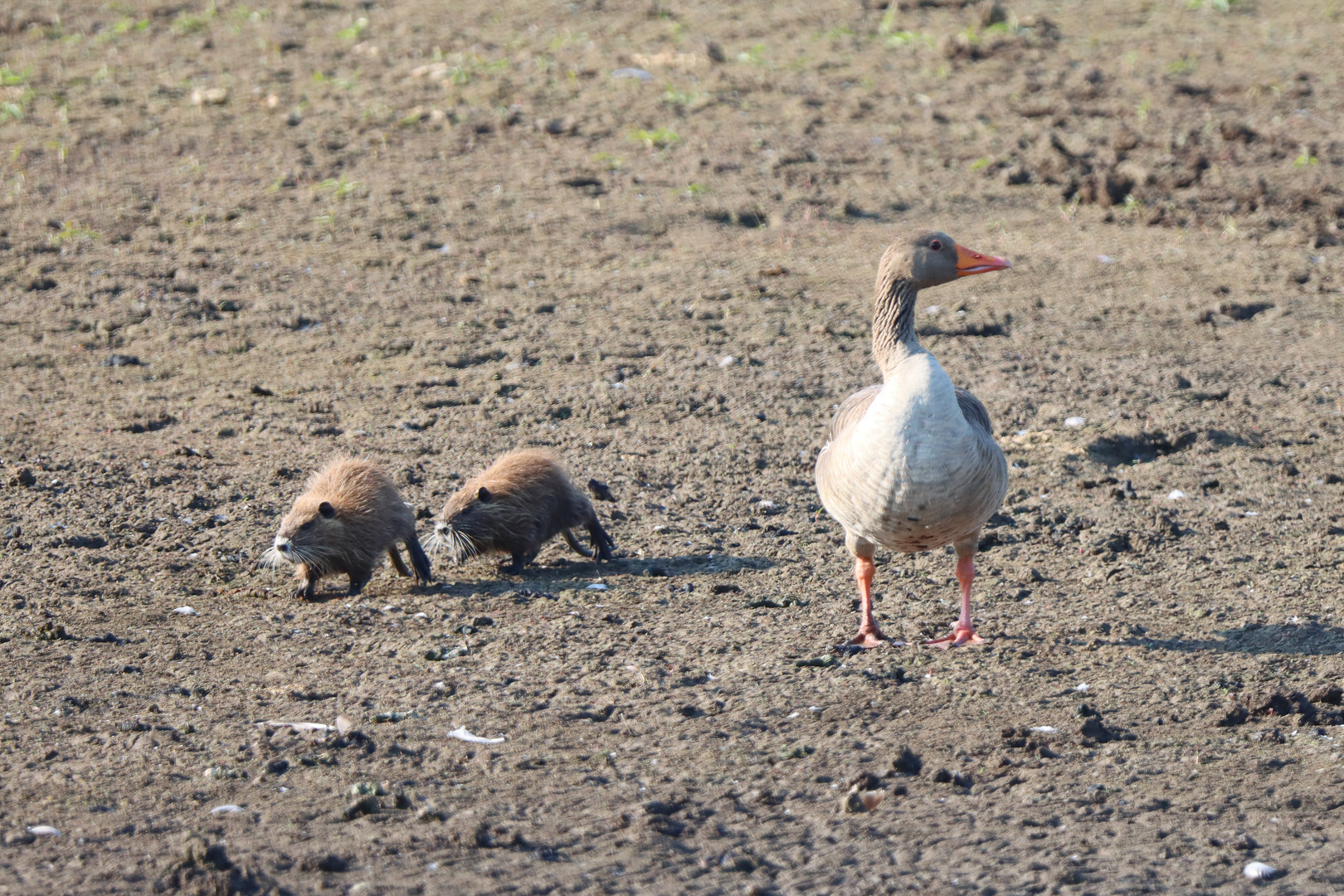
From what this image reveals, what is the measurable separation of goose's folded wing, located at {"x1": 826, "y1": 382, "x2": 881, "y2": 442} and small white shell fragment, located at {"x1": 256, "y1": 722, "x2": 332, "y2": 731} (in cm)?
261

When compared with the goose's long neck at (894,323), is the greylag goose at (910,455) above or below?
below

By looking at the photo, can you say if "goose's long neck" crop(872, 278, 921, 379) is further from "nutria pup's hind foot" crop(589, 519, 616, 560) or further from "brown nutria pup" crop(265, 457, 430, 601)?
"brown nutria pup" crop(265, 457, 430, 601)

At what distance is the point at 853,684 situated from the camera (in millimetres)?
6102

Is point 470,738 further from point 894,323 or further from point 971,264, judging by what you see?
point 971,264

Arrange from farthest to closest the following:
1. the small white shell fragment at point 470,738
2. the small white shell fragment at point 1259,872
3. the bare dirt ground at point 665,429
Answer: the small white shell fragment at point 470,738 → the bare dirt ground at point 665,429 → the small white shell fragment at point 1259,872

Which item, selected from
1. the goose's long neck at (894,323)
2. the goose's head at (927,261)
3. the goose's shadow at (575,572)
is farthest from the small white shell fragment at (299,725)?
the goose's head at (927,261)

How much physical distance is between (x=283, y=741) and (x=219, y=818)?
62 cm

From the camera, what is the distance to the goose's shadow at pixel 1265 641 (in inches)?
257

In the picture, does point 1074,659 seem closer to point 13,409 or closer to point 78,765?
point 78,765

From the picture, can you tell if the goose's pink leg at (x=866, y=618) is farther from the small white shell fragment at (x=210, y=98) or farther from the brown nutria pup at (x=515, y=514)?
the small white shell fragment at (x=210, y=98)

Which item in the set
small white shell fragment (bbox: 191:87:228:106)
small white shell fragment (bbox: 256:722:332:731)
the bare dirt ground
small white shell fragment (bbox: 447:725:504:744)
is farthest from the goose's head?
small white shell fragment (bbox: 191:87:228:106)

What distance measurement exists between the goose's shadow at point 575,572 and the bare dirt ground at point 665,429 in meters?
0.04

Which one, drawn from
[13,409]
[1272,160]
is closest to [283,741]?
[13,409]

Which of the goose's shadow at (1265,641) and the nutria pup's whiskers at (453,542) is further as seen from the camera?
the nutria pup's whiskers at (453,542)
